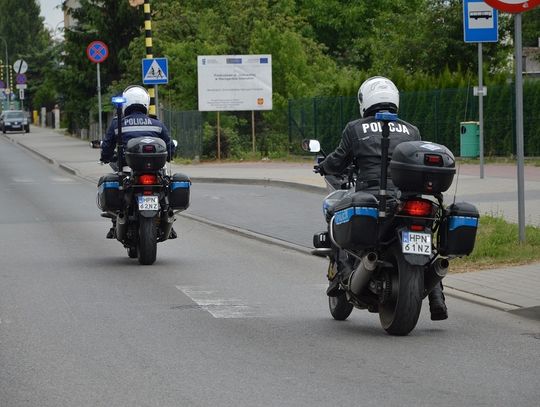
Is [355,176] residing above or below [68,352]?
above

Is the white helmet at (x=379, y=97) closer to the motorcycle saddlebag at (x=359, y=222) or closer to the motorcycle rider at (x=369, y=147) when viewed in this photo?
the motorcycle rider at (x=369, y=147)

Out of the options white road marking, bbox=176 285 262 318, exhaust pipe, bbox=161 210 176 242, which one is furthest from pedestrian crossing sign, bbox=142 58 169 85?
white road marking, bbox=176 285 262 318

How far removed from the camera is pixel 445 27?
42125mm

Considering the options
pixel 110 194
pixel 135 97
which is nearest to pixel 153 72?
pixel 135 97

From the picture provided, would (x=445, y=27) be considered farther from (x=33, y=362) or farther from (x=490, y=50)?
(x=33, y=362)

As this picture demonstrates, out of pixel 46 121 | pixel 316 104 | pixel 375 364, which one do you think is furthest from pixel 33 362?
pixel 46 121

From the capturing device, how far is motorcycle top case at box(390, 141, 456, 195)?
8.73 metres

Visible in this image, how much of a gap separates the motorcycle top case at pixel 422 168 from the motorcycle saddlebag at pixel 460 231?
12.8 inches

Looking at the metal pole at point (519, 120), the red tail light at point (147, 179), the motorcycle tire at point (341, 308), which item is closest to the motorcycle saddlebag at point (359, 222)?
the motorcycle tire at point (341, 308)

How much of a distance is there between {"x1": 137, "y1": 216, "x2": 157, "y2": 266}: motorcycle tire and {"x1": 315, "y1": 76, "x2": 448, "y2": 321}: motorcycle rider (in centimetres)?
449

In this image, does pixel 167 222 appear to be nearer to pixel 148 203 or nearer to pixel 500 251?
pixel 148 203

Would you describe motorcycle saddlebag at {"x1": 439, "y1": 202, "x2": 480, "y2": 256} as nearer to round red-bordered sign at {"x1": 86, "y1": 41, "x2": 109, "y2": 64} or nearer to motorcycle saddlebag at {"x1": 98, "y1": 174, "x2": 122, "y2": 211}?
motorcycle saddlebag at {"x1": 98, "y1": 174, "x2": 122, "y2": 211}

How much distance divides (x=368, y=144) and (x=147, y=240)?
5089mm

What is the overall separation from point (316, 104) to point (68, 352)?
3076 cm
